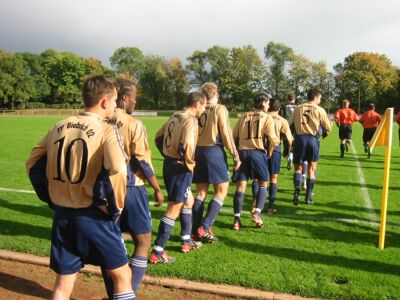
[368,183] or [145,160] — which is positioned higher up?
[145,160]

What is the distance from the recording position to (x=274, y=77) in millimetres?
79688

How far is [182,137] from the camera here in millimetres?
4613

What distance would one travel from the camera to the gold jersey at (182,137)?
4598 millimetres

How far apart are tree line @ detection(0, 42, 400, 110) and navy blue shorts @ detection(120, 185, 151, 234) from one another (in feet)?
214

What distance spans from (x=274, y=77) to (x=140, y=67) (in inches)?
1265

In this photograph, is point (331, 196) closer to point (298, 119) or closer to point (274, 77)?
point (298, 119)

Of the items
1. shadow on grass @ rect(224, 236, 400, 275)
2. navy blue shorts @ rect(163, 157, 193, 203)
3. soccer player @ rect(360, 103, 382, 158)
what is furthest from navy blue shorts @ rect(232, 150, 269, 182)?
soccer player @ rect(360, 103, 382, 158)

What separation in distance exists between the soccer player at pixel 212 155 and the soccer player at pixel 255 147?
2.08ft

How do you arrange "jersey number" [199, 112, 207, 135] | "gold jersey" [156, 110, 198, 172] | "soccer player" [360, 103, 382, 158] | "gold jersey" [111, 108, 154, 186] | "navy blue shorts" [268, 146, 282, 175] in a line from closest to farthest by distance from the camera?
"gold jersey" [111, 108, 154, 186] < "gold jersey" [156, 110, 198, 172] < "jersey number" [199, 112, 207, 135] < "navy blue shorts" [268, 146, 282, 175] < "soccer player" [360, 103, 382, 158]

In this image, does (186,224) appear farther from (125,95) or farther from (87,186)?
(87,186)

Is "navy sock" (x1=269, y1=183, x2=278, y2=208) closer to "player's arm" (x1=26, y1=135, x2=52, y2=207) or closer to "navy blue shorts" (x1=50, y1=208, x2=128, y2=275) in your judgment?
"navy blue shorts" (x1=50, y1=208, x2=128, y2=275)

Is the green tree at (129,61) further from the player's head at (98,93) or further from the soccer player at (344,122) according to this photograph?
the player's head at (98,93)

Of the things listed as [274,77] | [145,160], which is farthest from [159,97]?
[145,160]

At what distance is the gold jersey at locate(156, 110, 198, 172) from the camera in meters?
4.60
